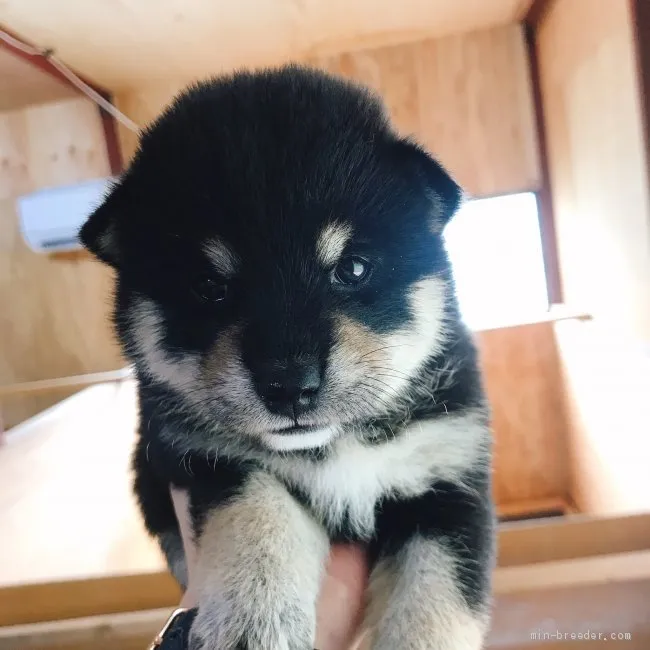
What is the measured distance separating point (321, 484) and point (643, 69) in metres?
2.48

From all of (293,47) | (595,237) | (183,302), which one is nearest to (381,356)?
(183,302)

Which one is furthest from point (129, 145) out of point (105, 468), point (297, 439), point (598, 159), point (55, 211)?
point (297, 439)

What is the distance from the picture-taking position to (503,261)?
452 centimetres

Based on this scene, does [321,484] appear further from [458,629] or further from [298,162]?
[298,162]

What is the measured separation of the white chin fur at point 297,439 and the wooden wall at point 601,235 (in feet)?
7.42

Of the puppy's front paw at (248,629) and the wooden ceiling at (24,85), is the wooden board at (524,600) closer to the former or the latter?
the puppy's front paw at (248,629)

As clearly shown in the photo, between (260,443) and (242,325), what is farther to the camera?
(260,443)

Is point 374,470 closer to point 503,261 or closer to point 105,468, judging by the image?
point 105,468

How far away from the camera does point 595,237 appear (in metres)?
3.57

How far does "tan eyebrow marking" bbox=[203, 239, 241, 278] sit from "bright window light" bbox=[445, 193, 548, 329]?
3.37 metres

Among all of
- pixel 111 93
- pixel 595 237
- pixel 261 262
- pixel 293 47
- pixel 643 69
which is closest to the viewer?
pixel 261 262

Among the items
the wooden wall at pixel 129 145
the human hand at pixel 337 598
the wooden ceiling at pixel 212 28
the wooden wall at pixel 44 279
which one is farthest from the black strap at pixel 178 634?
the wooden wall at pixel 44 279

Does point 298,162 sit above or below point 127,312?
above

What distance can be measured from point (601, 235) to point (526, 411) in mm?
1550
